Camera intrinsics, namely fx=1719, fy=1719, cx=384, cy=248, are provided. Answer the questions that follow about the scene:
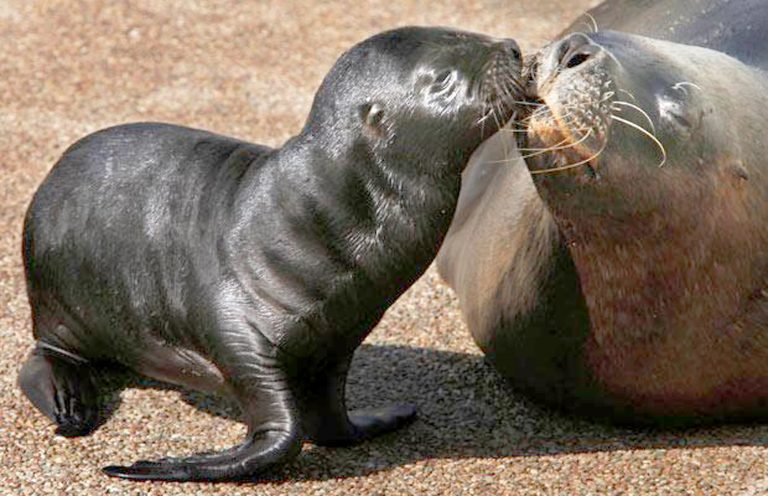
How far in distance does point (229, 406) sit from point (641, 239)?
61.9 inches

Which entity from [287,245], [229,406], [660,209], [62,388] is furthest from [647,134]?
[62,388]

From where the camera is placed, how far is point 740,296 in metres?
5.41

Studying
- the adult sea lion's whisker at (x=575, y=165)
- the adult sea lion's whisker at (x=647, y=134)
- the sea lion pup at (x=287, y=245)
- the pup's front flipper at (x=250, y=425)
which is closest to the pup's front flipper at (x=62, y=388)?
the sea lion pup at (x=287, y=245)

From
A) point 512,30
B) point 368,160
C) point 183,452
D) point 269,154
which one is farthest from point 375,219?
point 512,30

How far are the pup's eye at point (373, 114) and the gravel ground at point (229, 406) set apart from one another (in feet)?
3.48

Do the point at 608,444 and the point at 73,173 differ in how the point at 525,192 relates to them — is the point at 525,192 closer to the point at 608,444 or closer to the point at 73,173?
the point at 608,444

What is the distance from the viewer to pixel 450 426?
574 centimetres

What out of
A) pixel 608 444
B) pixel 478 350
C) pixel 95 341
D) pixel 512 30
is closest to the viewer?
pixel 608 444

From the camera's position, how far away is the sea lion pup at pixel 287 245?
5.20m

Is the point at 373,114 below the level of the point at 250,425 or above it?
above

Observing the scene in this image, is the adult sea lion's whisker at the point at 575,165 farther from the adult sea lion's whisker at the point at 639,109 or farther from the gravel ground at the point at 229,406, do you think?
the gravel ground at the point at 229,406

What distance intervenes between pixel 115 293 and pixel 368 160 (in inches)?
42.6

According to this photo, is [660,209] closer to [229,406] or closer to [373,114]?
[373,114]

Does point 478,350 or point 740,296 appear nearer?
point 740,296
